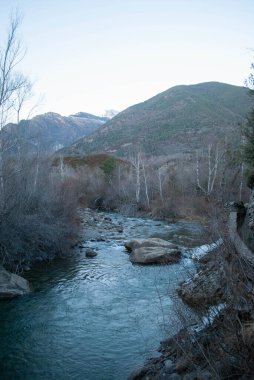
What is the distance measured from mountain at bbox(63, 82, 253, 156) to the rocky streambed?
181 feet

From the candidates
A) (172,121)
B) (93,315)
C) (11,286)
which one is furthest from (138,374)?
(172,121)

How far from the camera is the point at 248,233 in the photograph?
848 centimetres

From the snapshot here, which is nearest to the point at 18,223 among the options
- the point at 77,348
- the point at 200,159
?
the point at 77,348

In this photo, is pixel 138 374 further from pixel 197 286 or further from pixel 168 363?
pixel 197 286

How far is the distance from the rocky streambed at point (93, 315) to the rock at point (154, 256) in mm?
46

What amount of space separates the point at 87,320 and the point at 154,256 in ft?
19.1

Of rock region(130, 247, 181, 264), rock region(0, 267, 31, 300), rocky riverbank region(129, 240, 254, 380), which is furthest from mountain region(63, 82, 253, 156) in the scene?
rocky riverbank region(129, 240, 254, 380)

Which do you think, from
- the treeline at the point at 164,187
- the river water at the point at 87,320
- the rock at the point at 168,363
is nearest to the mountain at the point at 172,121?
the treeline at the point at 164,187

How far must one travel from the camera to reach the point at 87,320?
351 inches

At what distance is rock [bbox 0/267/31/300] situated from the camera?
33.4 feet

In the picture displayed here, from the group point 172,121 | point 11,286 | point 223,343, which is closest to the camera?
point 223,343

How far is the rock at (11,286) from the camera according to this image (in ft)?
33.4

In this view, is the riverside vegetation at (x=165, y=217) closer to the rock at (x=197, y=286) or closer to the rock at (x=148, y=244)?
the rock at (x=197, y=286)

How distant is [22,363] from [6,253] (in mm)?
5818
